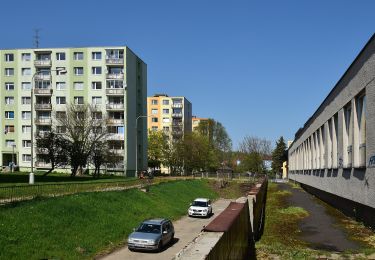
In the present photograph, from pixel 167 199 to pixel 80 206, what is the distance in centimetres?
2058

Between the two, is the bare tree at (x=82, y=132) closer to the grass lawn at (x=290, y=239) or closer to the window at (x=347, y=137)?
the grass lawn at (x=290, y=239)

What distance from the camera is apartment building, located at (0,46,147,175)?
82750 millimetres

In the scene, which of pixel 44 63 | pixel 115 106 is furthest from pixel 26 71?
pixel 115 106

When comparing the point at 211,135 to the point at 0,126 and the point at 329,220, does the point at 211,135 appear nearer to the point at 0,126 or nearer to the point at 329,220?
the point at 0,126

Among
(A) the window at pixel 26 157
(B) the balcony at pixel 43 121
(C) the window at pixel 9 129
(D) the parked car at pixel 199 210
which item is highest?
(B) the balcony at pixel 43 121

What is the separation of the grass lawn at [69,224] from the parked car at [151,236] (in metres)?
1.59

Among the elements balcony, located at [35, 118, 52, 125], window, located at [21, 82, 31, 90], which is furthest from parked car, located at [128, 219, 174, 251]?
window, located at [21, 82, 31, 90]

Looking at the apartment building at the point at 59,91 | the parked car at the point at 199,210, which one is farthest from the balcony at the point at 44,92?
the parked car at the point at 199,210

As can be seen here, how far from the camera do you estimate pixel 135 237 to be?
24.6 metres

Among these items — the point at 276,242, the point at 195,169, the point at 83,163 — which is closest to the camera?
the point at 276,242

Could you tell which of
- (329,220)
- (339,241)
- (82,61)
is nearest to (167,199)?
(329,220)

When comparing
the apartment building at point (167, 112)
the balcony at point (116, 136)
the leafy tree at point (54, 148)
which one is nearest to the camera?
the leafy tree at point (54, 148)

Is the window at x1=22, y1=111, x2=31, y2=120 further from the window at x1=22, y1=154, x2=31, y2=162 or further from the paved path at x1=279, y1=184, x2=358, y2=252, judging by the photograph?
the paved path at x1=279, y1=184, x2=358, y2=252

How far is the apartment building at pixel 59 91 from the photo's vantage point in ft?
271
